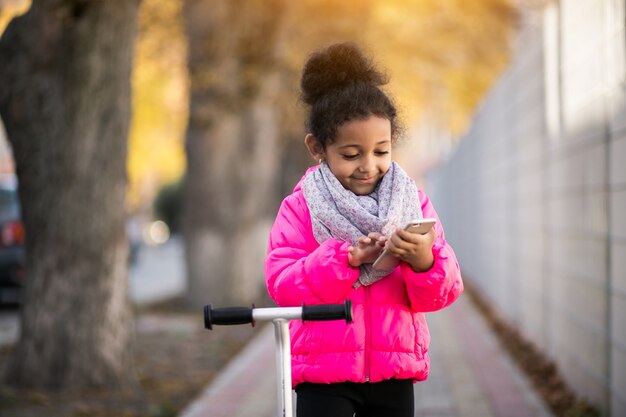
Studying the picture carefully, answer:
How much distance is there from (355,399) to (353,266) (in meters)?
0.48

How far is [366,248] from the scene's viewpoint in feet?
9.77

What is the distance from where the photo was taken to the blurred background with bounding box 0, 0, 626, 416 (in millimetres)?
5949

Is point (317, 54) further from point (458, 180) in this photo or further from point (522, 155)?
point (458, 180)

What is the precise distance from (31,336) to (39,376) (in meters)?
0.29

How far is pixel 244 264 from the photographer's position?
13.4 m

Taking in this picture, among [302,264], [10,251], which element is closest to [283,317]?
[302,264]

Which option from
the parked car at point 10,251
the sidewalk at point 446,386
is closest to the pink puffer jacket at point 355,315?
the sidewalk at point 446,386

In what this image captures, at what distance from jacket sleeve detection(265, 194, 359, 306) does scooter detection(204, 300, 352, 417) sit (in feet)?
0.60

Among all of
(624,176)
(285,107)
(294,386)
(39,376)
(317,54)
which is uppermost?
(285,107)

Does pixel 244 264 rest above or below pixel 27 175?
below

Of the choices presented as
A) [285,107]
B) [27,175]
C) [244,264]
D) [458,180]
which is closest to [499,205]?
[244,264]

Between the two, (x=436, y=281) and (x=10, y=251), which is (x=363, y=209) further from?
(x=10, y=251)

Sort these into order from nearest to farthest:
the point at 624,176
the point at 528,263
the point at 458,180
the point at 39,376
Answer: the point at 624,176 → the point at 39,376 → the point at 528,263 → the point at 458,180

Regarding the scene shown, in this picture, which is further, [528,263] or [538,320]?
[528,263]
